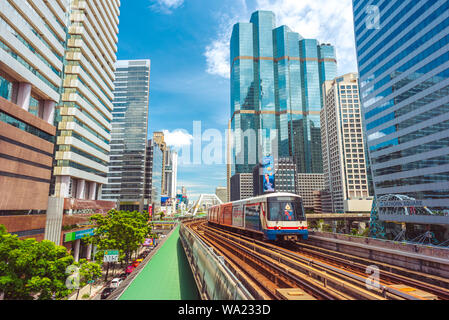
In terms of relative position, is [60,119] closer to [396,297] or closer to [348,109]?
[396,297]

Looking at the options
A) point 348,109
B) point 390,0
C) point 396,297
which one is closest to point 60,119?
point 396,297

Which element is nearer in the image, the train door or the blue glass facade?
the train door

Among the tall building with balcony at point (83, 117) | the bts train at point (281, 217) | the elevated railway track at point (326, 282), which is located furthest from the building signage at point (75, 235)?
the elevated railway track at point (326, 282)

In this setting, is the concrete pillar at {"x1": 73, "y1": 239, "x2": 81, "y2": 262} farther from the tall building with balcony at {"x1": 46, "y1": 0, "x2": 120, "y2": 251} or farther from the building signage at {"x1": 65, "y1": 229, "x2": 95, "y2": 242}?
the building signage at {"x1": 65, "y1": 229, "x2": 95, "y2": 242}

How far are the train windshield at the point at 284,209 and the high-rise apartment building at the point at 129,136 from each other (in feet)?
332

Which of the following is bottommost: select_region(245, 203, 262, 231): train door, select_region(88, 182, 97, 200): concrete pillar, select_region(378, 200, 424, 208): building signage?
select_region(245, 203, 262, 231): train door

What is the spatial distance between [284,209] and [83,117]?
149ft

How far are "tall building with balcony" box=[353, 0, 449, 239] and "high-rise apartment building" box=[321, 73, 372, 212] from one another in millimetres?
67368

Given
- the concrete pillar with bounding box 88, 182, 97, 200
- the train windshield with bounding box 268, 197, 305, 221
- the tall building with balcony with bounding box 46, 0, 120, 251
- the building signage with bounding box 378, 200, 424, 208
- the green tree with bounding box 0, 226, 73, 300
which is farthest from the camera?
the concrete pillar with bounding box 88, 182, 97, 200

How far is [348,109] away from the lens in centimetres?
12712

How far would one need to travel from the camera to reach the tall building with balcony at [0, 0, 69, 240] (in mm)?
28547

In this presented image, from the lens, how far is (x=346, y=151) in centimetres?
12438

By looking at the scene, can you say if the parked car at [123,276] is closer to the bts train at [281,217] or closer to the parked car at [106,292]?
the parked car at [106,292]

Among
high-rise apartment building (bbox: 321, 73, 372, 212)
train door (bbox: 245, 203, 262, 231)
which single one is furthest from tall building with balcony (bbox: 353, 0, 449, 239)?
high-rise apartment building (bbox: 321, 73, 372, 212)
